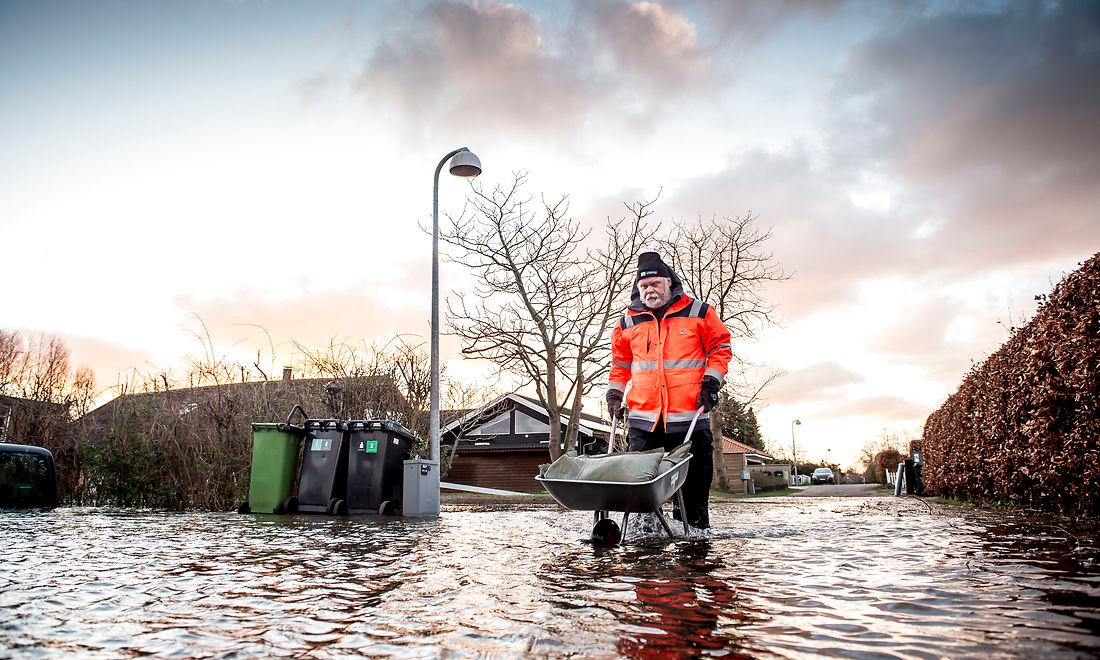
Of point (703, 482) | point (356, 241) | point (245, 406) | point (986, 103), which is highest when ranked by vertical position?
point (986, 103)

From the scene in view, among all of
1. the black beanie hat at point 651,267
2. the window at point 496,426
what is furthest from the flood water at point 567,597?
the window at point 496,426

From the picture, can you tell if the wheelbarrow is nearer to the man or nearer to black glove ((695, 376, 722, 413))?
black glove ((695, 376, 722, 413))

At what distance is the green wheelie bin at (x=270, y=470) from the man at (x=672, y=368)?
5993mm

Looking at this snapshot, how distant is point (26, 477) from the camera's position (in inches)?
433

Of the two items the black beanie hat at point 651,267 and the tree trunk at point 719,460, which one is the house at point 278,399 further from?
the tree trunk at point 719,460

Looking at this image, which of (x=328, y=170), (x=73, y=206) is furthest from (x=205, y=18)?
(x=73, y=206)

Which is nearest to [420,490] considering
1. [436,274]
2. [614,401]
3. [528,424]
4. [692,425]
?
[436,274]

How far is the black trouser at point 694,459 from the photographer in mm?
5906

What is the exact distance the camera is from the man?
5.87m

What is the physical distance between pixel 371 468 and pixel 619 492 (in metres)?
6.40

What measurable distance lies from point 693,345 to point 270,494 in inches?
276

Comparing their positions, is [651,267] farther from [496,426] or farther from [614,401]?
[496,426]

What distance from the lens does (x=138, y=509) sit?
36.7ft

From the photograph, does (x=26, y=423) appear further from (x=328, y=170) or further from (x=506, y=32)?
(x=506, y=32)
